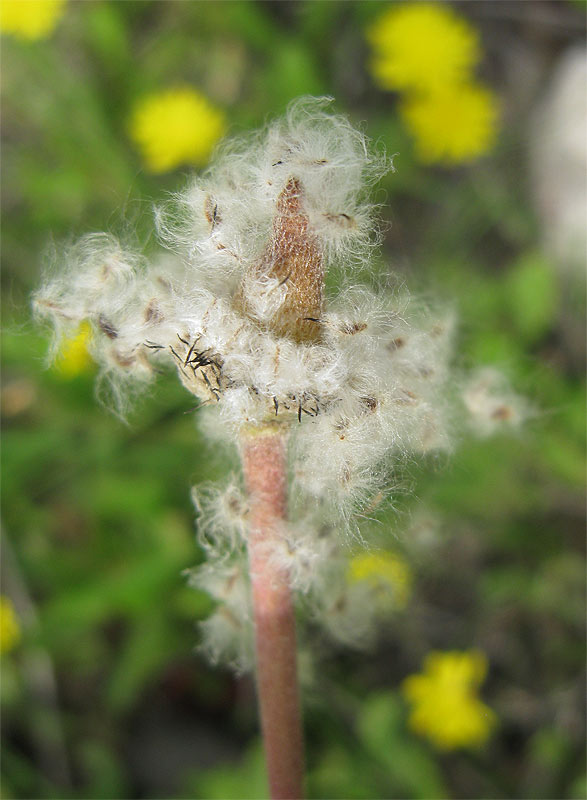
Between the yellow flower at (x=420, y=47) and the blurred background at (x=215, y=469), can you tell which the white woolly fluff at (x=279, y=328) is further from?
the yellow flower at (x=420, y=47)

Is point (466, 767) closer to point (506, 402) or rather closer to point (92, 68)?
point (506, 402)

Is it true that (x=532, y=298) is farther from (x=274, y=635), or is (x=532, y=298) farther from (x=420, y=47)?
(x=274, y=635)

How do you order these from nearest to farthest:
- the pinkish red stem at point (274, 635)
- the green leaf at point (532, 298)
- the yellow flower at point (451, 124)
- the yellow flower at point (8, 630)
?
the pinkish red stem at point (274, 635), the yellow flower at point (8, 630), the green leaf at point (532, 298), the yellow flower at point (451, 124)

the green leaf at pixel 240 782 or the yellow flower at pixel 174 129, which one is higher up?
the yellow flower at pixel 174 129

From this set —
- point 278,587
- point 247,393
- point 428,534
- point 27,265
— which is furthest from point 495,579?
point 27,265

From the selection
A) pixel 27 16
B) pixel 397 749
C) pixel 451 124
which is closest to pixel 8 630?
pixel 397 749

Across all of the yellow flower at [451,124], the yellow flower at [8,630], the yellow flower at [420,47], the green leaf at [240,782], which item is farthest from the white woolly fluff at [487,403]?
the yellow flower at [420,47]
